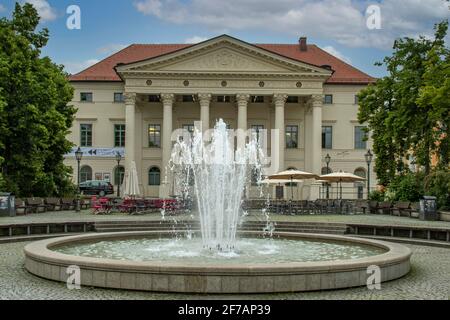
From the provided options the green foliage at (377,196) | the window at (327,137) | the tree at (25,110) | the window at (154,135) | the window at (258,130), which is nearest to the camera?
the tree at (25,110)

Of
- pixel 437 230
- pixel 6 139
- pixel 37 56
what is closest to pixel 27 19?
pixel 37 56

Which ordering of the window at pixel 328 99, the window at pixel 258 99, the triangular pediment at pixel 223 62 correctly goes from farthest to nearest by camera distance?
the window at pixel 328 99 → the window at pixel 258 99 → the triangular pediment at pixel 223 62

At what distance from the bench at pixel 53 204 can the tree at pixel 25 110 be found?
4.37ft

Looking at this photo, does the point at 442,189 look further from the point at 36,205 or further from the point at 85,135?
the point at 85,135

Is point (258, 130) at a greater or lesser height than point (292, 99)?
lesser

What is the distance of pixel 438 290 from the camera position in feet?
35.7

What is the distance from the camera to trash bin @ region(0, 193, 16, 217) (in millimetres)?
27234

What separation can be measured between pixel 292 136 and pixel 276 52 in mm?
8812

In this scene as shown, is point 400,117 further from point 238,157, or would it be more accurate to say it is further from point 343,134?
point 343,134

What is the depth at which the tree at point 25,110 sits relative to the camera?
3209cm

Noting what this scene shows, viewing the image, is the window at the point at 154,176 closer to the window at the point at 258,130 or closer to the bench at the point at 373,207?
the window at the point at 258,130

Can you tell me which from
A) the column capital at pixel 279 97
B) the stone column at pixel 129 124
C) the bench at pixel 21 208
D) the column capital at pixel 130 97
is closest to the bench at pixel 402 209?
the bench at pixel 21 208

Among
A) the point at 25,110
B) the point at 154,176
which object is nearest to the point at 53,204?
the point at 25,110

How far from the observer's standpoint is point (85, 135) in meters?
60.7
